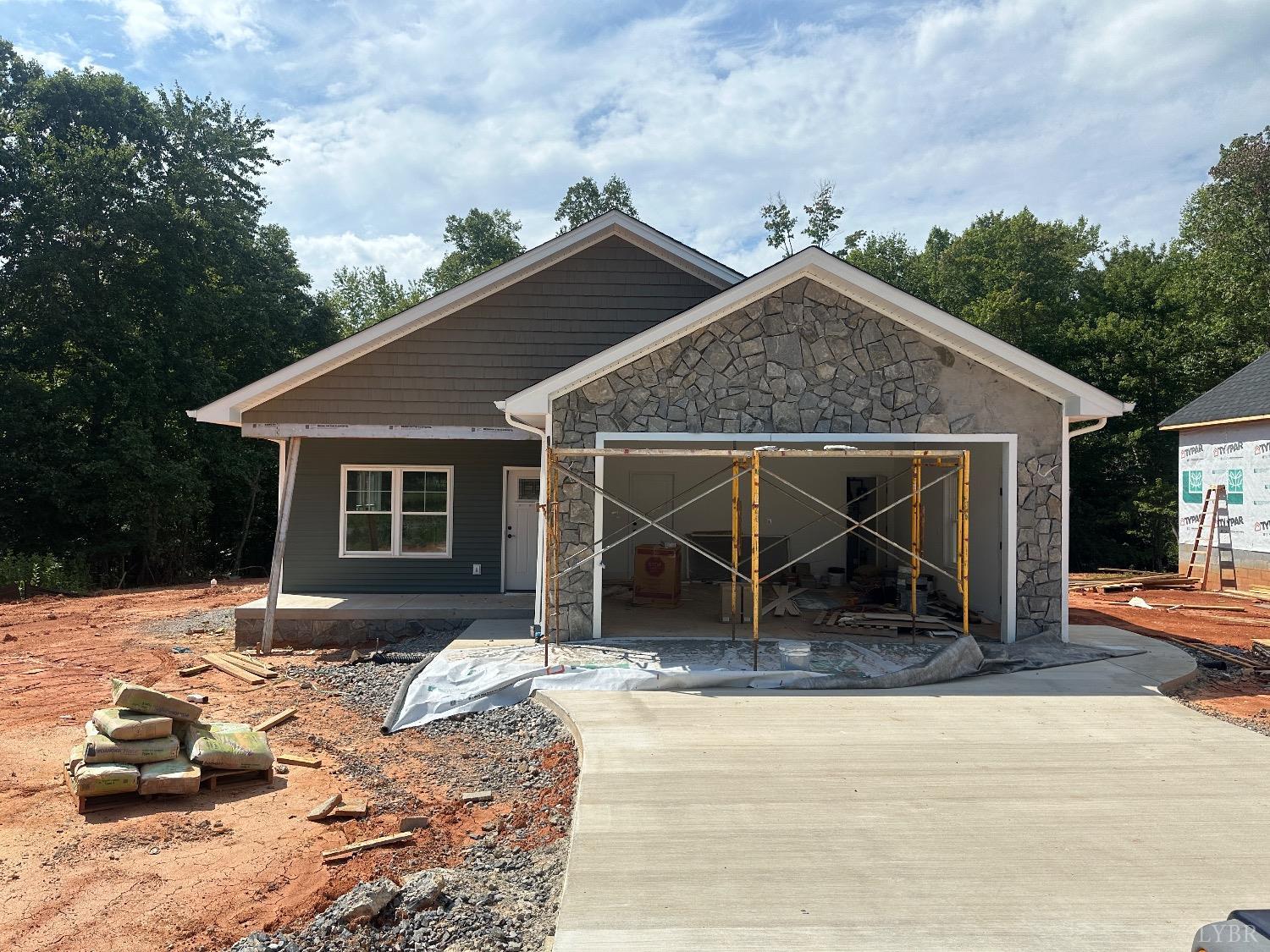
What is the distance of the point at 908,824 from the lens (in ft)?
15.2

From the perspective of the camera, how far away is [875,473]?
15.8m

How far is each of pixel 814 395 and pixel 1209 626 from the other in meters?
7.96

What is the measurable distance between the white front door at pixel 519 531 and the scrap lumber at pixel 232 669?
428 cm

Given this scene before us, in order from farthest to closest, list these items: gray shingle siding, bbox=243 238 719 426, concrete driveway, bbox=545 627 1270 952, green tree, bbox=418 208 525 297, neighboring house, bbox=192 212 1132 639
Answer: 1. green tree, bbox=418 208 525 297
2. gray shingle siding, bbox=243 238 719 426
3. neighboring house, bbox=192 212 1132 639
4. concrete driveway, bbox=545 627 1270 952

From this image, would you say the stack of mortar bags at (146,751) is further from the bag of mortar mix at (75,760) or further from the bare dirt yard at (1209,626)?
the bare dirt yard at (1209,626)

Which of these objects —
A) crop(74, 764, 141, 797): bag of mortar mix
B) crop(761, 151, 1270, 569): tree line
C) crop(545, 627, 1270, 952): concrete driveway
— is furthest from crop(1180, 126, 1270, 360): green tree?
crop(74, 764, 141, 797): bag of mortar mix

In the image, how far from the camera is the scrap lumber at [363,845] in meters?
4.62

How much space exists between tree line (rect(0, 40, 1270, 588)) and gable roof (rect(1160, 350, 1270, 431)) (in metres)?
6.54

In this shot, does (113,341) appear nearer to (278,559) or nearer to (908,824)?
(278,559)

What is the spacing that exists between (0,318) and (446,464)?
15341mm

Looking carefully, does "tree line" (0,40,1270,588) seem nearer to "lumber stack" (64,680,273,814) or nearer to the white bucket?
"lumber stack" (64,680,273,814)

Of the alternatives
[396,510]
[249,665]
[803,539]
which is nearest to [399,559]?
[396,510]

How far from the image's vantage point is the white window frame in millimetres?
12750

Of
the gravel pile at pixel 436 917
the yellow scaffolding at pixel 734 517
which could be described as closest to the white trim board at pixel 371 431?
the yellow scaffolding at pixel 734 517
